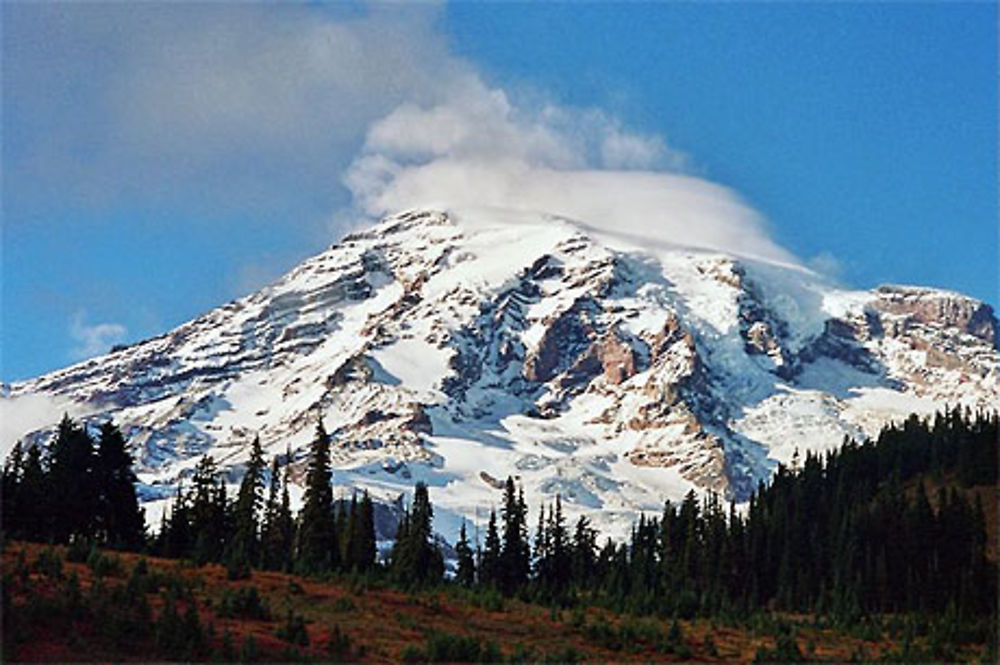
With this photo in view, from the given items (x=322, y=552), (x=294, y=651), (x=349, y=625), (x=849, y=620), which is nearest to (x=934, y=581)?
(x=849, y=620)

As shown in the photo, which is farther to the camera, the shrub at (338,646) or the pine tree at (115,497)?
the pine tree at (115,497)

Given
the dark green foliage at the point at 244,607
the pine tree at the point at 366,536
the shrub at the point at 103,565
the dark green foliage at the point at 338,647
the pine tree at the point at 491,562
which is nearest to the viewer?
the dark green foliage at the point at 338,647

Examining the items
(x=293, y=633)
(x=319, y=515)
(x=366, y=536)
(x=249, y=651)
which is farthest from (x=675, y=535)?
(x=249, y=651)

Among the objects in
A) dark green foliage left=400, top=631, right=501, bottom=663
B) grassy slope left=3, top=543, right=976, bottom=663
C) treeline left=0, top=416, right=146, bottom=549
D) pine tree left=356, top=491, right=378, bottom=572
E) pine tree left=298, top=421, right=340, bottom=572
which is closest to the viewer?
grassy slope left=3, top=543, right=976, bottom=663

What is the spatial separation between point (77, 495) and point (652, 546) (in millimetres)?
79135

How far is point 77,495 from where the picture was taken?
7231 centimetres

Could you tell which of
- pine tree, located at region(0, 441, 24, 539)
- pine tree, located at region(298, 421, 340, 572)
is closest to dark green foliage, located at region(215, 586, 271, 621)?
pine tree, located at region(0, 441, 24, 539)

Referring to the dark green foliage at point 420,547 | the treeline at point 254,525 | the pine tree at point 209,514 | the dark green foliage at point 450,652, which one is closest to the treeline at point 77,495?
the treeline at point 254,525

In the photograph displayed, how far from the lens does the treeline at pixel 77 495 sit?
69.8m

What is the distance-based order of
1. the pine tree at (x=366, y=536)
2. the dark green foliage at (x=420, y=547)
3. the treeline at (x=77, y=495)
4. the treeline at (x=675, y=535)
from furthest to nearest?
the pine tree at (x=366, y=536)
the dark green foliage at (x=420, y=547)
the treeline at (x=675, y=535)
the treeline at (x=77, y=495)

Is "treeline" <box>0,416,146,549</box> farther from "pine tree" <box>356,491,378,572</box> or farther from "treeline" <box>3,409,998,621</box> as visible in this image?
"pine tree" <box>356,491,378,572</box>

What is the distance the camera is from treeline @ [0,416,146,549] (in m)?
69.8

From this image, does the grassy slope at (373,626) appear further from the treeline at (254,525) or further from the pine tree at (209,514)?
the pine tree at (209,514)

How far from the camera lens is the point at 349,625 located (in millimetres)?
48219
